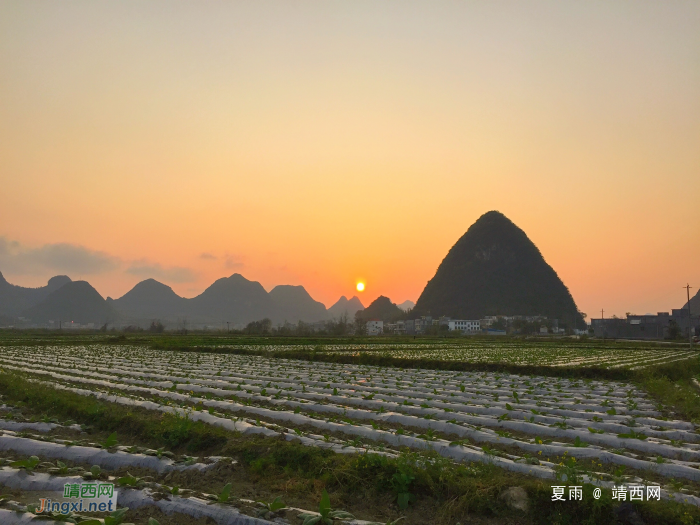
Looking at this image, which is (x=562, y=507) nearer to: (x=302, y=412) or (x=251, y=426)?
(x=251, y=426)

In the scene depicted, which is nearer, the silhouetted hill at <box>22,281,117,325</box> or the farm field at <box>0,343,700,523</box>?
the farm field at <box>0,343,700,523</box>

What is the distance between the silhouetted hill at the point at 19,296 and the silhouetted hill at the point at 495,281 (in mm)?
153624

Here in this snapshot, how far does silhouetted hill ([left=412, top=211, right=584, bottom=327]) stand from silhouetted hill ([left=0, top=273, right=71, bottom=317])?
153624 mm

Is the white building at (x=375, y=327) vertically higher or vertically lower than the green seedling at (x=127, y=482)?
lower

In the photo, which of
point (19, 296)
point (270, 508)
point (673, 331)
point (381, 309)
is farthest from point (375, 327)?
point (19, 296)

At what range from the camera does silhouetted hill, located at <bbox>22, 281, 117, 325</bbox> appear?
161250mm

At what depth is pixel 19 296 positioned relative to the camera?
187500 millimetres

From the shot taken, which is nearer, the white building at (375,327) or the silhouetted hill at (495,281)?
the white building at (375,327)

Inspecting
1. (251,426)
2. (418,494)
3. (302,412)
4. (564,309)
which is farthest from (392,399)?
(564,309)

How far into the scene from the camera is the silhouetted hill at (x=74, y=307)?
529ft

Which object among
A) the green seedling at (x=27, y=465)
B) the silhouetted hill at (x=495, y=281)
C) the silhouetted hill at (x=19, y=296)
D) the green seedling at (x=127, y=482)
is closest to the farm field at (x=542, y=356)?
the green seedling at (x=127, y=482)

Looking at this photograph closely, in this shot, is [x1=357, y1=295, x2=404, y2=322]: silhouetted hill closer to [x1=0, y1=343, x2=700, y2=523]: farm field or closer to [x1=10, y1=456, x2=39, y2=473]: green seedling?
[x1=0, y1=343, x2=700, y2=523]: farm field

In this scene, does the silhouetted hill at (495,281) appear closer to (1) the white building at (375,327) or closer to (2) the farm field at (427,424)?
(1) the white building at (375,327)

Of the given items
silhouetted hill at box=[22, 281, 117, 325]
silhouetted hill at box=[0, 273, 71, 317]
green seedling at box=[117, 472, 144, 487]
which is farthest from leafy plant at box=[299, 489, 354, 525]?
silhouetted hill at box=[0, 273, 71, 317]
